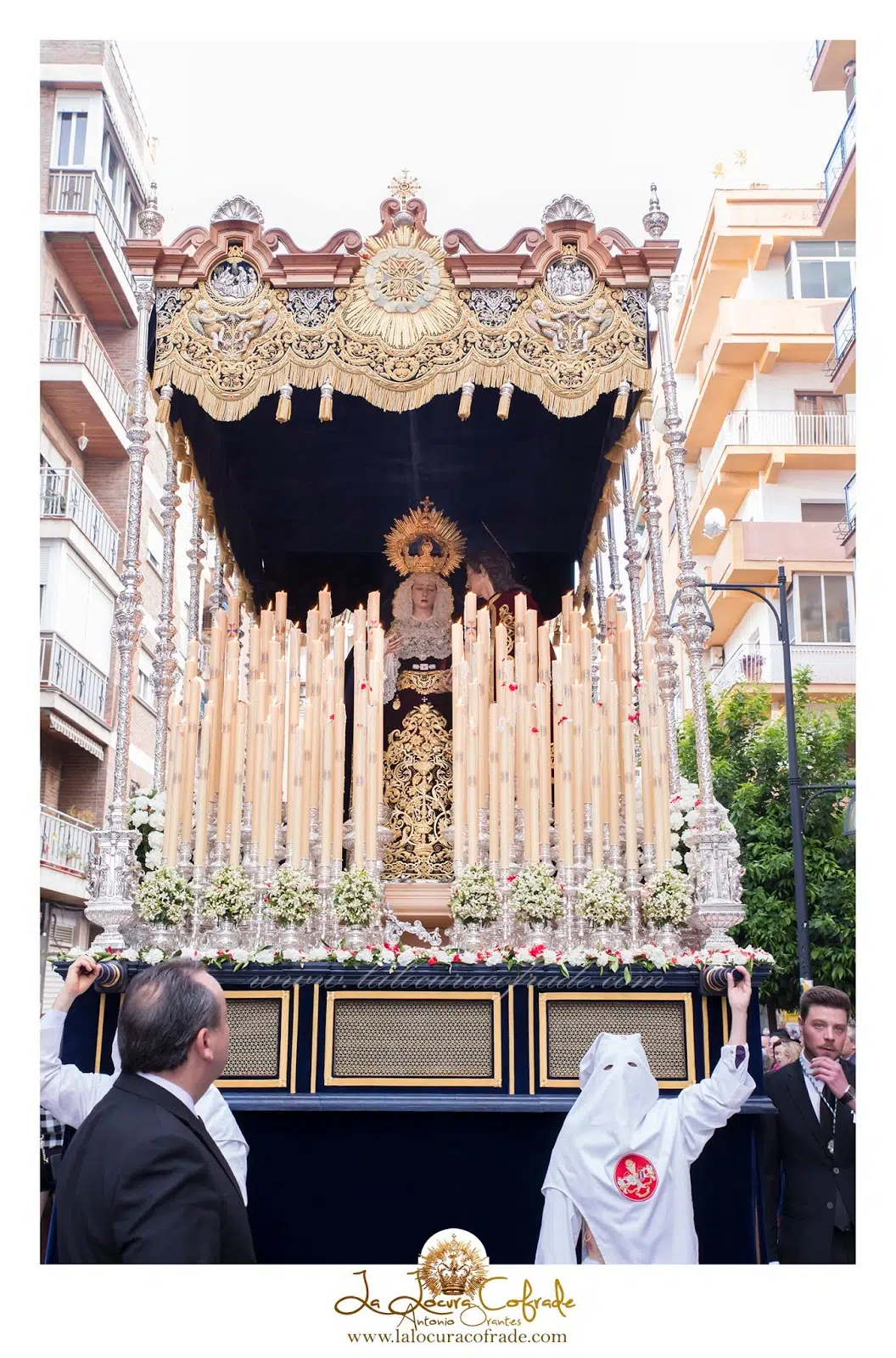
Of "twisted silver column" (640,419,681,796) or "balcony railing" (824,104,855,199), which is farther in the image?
"balcony railing" (824,104,855,199)

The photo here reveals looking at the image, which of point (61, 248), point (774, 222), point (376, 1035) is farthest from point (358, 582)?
point (774, 222)

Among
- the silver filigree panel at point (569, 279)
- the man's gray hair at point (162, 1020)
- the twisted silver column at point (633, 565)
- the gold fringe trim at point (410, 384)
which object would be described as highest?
the silver filigree panel at point (569, 279)

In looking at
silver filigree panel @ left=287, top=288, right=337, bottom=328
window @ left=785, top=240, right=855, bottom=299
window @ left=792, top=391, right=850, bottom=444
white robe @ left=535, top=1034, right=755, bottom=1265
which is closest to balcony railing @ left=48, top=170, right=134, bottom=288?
window @ left=792, top=391, right=850, bottom=444

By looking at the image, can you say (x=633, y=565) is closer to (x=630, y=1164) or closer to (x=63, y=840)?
(x=630, y=1164)

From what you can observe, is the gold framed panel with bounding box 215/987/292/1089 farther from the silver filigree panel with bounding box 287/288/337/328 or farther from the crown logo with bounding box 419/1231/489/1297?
the silver filigree panel with bounding box 287/288/337/328

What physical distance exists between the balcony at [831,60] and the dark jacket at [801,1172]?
4041 millimetres

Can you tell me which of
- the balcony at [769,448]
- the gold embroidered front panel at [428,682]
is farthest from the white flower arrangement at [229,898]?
the balcony at [769,448]

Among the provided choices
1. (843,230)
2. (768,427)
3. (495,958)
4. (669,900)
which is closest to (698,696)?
(669,900)

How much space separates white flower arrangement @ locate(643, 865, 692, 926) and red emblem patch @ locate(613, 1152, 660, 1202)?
1505 millimetres

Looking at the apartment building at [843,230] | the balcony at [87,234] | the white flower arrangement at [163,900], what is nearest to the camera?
the white flower arrangement at [163,900]

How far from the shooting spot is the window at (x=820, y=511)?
Answer: 57.2 ft

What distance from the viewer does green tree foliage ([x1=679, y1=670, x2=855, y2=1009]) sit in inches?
498

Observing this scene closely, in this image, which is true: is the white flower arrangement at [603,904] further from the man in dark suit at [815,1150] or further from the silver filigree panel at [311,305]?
the silver filigree panel at [311,305]

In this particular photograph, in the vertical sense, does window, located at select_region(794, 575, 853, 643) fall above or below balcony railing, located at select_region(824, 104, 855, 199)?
below
